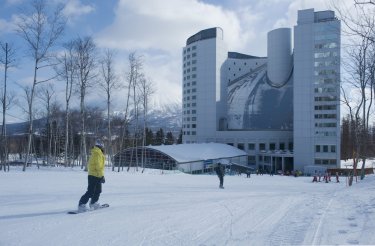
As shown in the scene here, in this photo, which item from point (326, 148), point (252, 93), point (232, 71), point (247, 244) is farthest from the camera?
point (232, 71)

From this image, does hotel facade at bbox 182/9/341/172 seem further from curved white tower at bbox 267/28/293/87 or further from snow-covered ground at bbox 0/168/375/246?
snow-covered ground at bbox 0/168/375/246

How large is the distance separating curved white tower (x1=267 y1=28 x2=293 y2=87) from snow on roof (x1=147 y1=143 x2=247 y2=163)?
99.0ft

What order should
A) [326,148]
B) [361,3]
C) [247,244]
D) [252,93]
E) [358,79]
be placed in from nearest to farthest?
[247,244] → [361,3] → [358,79] → [326,148] → [252,93]

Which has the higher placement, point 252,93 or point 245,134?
point 252,93

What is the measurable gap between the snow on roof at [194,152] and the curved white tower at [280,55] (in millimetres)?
30177

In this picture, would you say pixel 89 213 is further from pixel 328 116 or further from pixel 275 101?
pixel 275 101

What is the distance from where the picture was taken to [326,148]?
76062 millimetres

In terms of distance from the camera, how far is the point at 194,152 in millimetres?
64125

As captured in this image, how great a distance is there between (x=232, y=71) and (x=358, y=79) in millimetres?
84202

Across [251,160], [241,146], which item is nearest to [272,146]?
[251,160]

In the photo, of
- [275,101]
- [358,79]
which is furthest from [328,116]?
[358,79]

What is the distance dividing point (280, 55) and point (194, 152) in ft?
146

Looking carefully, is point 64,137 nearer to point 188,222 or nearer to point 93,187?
point 93,187

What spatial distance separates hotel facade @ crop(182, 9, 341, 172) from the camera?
7631 centimetres
